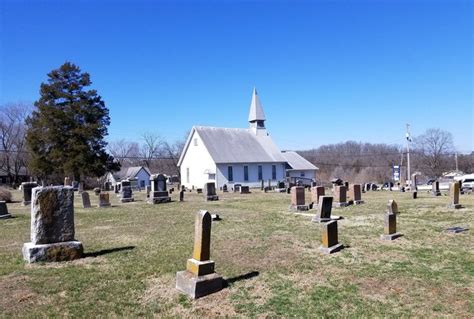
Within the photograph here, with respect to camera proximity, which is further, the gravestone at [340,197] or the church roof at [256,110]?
the church roof at [256,110]

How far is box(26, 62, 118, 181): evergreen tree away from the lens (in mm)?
39469

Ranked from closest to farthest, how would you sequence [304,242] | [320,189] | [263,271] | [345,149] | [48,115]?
[263,271] → [304,242] → [320,189] → [48,115] → [345,149]

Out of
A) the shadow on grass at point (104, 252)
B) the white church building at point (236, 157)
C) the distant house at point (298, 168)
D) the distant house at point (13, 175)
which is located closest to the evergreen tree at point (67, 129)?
the white church building at point (236, 157)

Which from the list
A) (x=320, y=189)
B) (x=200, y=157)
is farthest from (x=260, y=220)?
(x=200, y=157)

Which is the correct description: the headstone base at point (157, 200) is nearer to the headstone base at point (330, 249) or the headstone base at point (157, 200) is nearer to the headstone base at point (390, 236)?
the headstone base at point (390, 236)

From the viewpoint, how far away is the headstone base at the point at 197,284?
6.06 m

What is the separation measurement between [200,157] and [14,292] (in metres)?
39.0

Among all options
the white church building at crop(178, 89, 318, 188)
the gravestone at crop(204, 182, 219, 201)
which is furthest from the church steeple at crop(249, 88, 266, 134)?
the gravestone at crop(204, 182, 219, 201)

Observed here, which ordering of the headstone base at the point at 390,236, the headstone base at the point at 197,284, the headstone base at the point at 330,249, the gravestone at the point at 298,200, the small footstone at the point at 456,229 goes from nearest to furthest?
the headstone base at the point at 197,284
the headstone base at the point at 330,249
the headstone base at the point at 390,236
the small footstone at the point at 456,229
the gravestone at the point at 298,200

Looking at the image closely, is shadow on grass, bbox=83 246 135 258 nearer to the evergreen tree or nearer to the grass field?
the grass field

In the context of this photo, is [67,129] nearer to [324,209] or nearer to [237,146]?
[237,146]

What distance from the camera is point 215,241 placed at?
399 inches

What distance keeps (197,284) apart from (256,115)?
1742 inches

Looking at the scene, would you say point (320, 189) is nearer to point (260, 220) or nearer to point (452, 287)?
point (260, 220)
